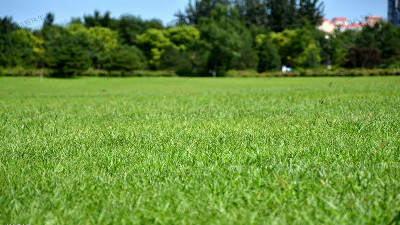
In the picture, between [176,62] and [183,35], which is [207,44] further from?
[183,35]

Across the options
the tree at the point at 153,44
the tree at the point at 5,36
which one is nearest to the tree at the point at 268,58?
the tree at the point at 153,44

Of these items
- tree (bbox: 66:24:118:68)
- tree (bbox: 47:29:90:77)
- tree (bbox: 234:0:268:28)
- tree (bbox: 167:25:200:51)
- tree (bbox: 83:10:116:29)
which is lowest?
tree (bbox: 47:29:90:77)

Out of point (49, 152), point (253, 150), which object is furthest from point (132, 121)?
point (253, 150)

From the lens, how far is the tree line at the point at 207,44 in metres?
47.2

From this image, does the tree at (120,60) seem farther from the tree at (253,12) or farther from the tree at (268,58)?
the tree at (253,12)

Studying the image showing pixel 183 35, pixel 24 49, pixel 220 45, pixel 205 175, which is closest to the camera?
pixel 205 175

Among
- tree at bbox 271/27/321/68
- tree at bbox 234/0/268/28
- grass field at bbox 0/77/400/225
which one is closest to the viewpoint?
grass field at bbox 0/77/400/225

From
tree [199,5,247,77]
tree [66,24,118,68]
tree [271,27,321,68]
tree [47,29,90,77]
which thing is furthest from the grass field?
tree [271,27,321,68]

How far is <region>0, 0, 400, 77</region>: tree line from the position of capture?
47.2 metres

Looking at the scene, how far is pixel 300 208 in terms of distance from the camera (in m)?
1.96

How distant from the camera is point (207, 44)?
54094 mm

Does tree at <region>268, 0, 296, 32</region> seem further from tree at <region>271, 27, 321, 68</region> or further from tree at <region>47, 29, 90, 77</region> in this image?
tree at <region>47, 29, 90, 77</region>

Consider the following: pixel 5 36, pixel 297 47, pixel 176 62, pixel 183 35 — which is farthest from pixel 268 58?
pixel 5 36

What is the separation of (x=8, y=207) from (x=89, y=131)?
8.20 feet
